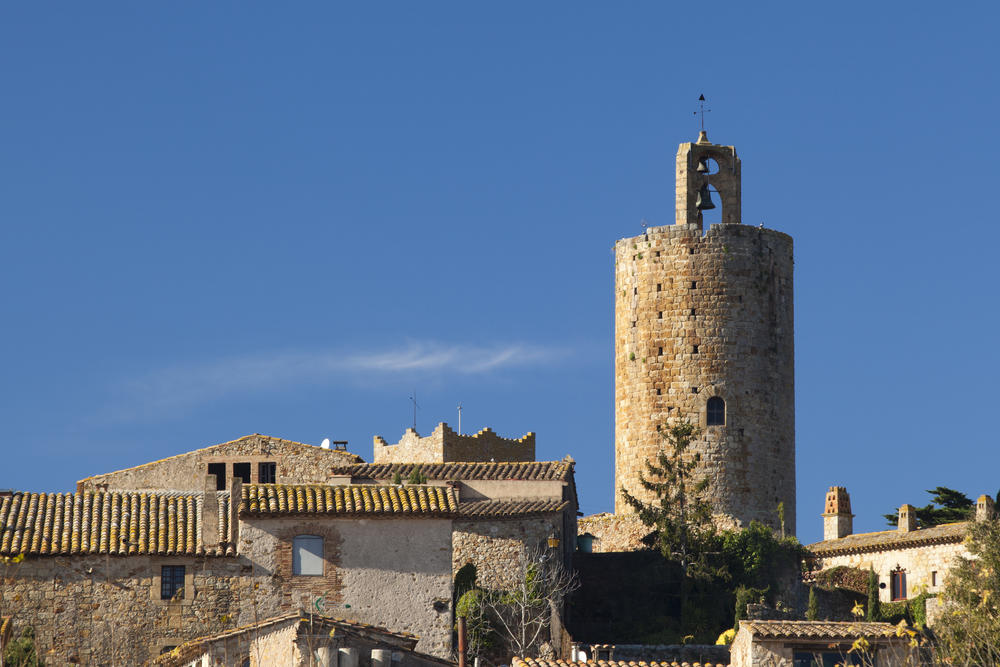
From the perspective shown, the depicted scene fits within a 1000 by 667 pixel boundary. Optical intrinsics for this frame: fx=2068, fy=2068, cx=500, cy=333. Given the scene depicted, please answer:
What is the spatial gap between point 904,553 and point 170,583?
23.1 m

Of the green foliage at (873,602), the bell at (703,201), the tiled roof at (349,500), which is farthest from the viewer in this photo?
the bell at (703,201)

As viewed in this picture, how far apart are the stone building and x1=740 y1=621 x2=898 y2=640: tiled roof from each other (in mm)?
15799

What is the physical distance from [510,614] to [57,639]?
10449mm

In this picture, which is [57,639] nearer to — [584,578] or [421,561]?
[421,561]

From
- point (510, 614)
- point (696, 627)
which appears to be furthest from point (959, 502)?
point (510, 614)

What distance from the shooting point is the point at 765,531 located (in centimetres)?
5756

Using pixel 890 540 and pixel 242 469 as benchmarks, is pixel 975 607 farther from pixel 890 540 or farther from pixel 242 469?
pixel 242 469

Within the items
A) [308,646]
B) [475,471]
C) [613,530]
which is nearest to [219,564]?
[308,646]

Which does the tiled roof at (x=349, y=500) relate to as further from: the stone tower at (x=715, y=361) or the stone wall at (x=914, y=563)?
the stone tower at (x=715, y=361)

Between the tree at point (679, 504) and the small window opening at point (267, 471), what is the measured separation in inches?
413

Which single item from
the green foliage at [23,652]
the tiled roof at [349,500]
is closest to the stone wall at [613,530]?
the tiled roof at [349,500]

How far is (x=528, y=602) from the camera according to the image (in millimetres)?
47906

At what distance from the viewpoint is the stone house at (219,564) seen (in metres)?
43.7

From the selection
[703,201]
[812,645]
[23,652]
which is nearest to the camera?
[812,645]
